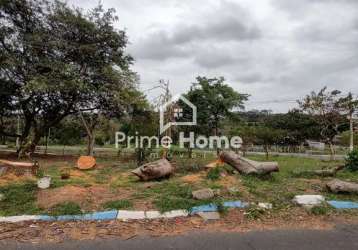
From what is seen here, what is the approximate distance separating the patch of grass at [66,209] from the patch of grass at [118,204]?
407mm

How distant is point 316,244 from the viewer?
3.51 metres

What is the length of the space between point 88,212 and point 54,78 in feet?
27.8

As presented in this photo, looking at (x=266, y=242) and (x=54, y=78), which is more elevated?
(x=54, y=78)

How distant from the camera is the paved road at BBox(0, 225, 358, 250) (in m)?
3.43

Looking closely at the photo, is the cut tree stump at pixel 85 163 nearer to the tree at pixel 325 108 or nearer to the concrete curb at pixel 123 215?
the concrete curb at pixel 123 215

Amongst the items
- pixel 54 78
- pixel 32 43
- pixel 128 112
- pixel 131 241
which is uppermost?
pixel 32 43

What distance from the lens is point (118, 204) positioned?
480 centimetres

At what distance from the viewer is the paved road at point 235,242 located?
11.3 ft

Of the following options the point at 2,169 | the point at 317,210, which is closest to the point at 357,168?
the point at 317,210

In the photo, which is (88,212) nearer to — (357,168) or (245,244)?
(245,244)

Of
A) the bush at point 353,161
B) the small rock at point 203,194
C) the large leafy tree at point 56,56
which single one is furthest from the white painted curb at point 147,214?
the large leafy tree at point 56,56

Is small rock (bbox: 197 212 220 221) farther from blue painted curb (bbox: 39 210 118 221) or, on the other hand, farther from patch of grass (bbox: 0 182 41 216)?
patch of grass (bbox: 0 182 41 216)

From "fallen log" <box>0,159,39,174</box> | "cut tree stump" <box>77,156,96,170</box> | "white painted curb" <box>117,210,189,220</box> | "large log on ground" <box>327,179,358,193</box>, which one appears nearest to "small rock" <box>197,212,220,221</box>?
"white painted curb" <box>117,210,189,220</box>

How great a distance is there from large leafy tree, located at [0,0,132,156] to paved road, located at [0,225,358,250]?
8763 mm
